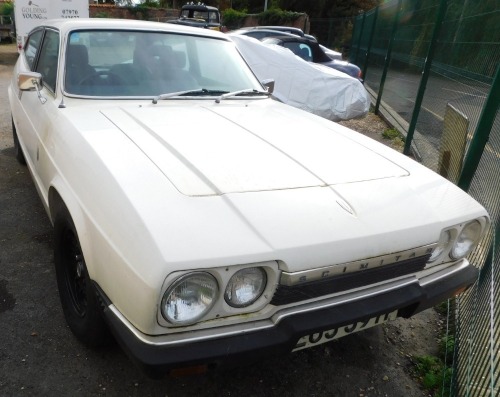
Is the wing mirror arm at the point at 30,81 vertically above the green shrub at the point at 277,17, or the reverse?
the wing mirror arm at the point at 30,81

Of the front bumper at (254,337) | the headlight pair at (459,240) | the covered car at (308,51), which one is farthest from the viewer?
the covered car at (308,51)

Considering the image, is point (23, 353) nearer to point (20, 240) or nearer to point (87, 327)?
point (87, 327)

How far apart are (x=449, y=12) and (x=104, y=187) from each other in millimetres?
5227

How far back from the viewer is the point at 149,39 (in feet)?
10.0

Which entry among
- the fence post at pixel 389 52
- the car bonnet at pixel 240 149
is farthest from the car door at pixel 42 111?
the fence post at pixel 389 52

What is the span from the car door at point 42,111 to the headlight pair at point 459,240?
215cm

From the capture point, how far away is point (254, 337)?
156 cm

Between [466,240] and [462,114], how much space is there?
5.71 feet

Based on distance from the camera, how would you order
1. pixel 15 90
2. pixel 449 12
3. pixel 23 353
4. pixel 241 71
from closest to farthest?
pixel 23 353, pixel 241 71, pixel 15 90, pixel 449 12

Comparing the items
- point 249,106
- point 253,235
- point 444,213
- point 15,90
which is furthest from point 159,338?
point 15,90

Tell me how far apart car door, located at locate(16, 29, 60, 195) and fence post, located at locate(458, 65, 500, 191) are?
2944 mm

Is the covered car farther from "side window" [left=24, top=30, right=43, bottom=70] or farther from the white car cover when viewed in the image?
"side window" [left=24, top=30, right=43, bottom=70]

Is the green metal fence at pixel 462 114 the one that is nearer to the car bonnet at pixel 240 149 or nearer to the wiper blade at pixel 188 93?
the car bonnet at pixel 240 149

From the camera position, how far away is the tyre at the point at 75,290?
1.92 metres
